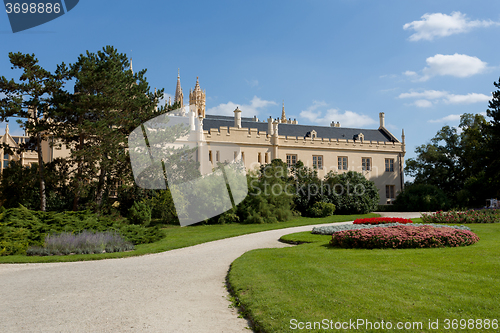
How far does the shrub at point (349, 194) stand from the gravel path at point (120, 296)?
19957mm

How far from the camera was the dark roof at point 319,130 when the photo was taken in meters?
37.7

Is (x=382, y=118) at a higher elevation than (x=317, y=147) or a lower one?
higher

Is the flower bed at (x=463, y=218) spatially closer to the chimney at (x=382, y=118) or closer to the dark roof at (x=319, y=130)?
the dark roof at (x=319, y=130)

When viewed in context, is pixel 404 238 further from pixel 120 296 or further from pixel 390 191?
pixel 390 191

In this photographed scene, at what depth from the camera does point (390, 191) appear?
128 ft

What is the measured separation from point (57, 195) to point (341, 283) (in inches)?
849

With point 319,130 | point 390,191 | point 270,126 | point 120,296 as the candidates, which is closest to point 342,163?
point 319,130

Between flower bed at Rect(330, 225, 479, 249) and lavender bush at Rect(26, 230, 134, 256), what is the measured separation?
778 centimetres

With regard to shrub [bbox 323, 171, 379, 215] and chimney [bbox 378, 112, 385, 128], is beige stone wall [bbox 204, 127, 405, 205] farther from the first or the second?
shrub [bbox 323, 171, 379, 215]

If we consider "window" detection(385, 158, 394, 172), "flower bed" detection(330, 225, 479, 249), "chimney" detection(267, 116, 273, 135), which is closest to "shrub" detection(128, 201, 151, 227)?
"flower bed" detection(330, 225, 479, 249)

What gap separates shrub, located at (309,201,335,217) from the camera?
90.4 feet

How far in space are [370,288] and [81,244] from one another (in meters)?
10.3

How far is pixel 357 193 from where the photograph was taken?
1179 inches

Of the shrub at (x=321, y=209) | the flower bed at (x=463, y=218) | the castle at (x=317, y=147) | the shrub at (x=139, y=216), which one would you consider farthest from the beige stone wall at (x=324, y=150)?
the flower bed at (x=463, y=218)
